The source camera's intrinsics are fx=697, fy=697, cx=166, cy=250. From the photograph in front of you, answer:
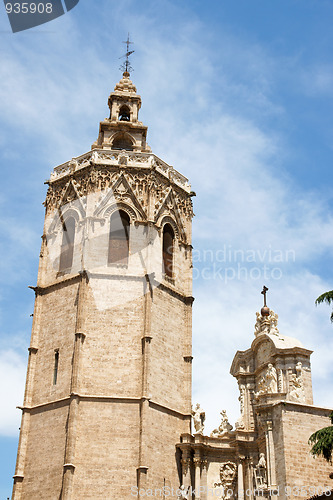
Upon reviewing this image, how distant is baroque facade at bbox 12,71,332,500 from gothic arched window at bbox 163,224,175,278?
2.0 inches

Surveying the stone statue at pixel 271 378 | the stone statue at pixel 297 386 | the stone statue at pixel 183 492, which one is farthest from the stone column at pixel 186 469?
the stone statue at pixel 297 386

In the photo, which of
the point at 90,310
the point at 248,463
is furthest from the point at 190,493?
the point at 90,310

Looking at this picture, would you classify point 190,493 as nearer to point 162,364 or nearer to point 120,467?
point 120,467

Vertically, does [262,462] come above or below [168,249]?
below

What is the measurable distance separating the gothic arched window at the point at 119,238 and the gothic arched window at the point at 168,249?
1.79 m

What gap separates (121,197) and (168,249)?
2844 millimetres

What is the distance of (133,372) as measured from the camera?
2442cm

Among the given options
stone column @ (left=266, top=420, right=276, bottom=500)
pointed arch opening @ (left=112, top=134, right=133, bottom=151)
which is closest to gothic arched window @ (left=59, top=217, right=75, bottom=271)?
pointed arch opening @ (left=112, top=134, right=133, bottom=151)

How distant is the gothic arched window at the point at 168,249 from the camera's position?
27.7 meters

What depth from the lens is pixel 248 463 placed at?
939 inches

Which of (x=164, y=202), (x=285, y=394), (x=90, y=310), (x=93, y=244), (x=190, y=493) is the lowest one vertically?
(x=190, y=493)

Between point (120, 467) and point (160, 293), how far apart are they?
6.70 metres

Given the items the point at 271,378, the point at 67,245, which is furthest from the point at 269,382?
the point at 67,245

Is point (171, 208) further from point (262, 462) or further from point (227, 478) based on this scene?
point (262, 462)
